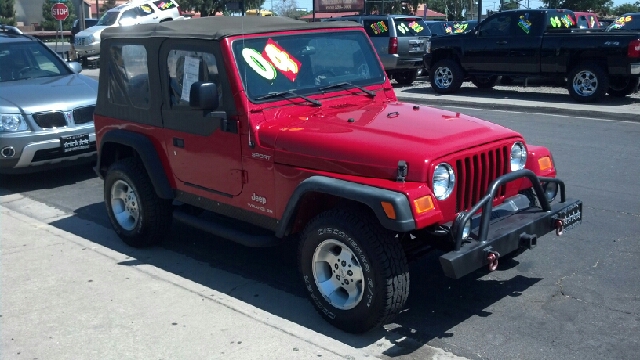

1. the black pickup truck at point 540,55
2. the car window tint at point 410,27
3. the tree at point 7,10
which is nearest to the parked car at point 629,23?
the black pickup truck at point 540,55

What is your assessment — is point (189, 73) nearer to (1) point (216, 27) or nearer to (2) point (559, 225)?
(1) point (216, 27)

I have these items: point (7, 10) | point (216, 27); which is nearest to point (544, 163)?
point (216, 27)

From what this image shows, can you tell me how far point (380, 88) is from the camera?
5914 mm

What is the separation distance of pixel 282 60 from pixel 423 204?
5.91 ft

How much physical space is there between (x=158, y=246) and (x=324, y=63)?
7.38 ft

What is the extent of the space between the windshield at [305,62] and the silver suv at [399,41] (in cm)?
1275

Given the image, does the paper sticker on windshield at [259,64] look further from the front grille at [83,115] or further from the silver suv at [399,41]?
the silver suv at [399,41]

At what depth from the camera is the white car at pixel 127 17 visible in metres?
26.3

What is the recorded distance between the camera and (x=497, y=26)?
53.7ft

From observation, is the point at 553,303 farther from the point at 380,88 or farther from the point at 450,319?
the point at 380,88

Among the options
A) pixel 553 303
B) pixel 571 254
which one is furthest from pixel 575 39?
pixel 553 303

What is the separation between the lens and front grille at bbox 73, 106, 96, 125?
8867 mm

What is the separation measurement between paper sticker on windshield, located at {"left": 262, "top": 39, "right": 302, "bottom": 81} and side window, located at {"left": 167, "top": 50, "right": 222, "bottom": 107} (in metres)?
0.40

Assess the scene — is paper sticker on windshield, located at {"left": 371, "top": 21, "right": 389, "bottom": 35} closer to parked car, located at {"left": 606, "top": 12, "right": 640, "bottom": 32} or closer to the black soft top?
parked car, located at {"left": 606, "top": 12, "right": 640, "bottom": 32}
